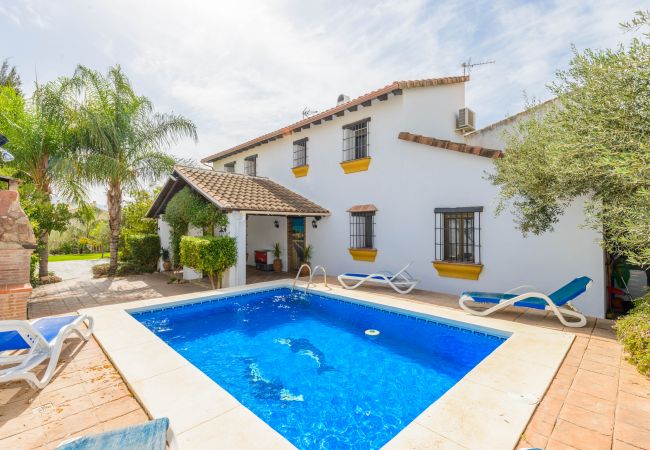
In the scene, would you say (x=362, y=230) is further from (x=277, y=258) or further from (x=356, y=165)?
(x=277, y=258)

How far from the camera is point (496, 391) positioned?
179 inches

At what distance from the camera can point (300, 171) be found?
1697 centimetres

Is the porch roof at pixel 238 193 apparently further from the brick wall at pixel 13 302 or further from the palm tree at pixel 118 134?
the brick wall at pixel 13 302

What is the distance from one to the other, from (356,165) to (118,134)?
11183 mm

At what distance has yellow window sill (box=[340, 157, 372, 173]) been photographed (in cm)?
1370

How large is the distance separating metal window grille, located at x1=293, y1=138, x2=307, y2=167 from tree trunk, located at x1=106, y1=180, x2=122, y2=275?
9028mm

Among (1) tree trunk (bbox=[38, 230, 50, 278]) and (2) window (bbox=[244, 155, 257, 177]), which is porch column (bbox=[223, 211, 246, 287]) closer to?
(1) tree trunk (bbox=[38, 230, 50, 278])

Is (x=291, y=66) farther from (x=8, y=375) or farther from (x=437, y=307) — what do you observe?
(x=8, y=375)

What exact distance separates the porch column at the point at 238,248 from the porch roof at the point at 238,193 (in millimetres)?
437

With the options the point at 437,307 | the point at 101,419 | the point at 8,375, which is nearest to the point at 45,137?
the point at 8,375

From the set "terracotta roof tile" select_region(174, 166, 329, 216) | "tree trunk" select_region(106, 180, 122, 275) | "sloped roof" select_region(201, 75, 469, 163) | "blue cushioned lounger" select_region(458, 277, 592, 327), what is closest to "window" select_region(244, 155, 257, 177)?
"sloped roof" select_region(201, 75, 469, 163)

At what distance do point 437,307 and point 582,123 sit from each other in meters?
6.04

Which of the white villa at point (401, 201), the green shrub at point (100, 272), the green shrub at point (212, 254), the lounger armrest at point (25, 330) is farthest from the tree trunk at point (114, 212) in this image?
the lounger armrest at point (25, 330)

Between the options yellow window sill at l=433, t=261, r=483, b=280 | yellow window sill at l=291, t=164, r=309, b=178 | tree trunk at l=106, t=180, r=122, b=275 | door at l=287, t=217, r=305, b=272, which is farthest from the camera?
door at l=287, t=217, r=305, b=272
